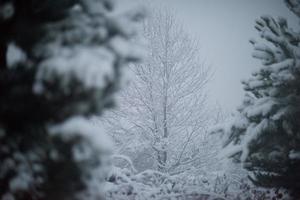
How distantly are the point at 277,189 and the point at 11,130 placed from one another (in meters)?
4.90

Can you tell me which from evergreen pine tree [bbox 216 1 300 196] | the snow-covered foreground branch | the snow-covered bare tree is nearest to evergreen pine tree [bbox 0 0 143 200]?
the snow-covered foreground branch

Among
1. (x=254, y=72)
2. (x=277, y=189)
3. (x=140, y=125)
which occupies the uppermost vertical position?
(x=140, y=125)

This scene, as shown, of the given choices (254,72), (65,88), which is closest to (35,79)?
(65,88)

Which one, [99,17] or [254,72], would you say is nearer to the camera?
[99,17]

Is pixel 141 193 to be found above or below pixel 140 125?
below

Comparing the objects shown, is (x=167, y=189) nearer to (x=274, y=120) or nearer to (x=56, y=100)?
(x=274, y=120)

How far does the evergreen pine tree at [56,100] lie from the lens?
2533 mm

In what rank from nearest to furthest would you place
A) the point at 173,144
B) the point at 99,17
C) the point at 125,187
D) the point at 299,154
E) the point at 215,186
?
the point at 99,17 → the point at 299,154 → the point at 125,187 → the point at 215,186 → the point at 173,144

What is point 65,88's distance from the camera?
2.53 m

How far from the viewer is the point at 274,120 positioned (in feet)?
16.1

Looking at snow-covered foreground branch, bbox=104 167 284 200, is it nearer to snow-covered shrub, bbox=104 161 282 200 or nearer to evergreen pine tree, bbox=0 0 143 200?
snow-covered shrub, bbox=104 161 282 200

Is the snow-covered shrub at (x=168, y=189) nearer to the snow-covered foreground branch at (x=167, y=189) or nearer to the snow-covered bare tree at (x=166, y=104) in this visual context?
the snow-covered foreground branch at (x=167, y=189)

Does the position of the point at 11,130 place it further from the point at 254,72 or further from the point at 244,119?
the point at 254,72

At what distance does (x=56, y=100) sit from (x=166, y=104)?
23.5ft
